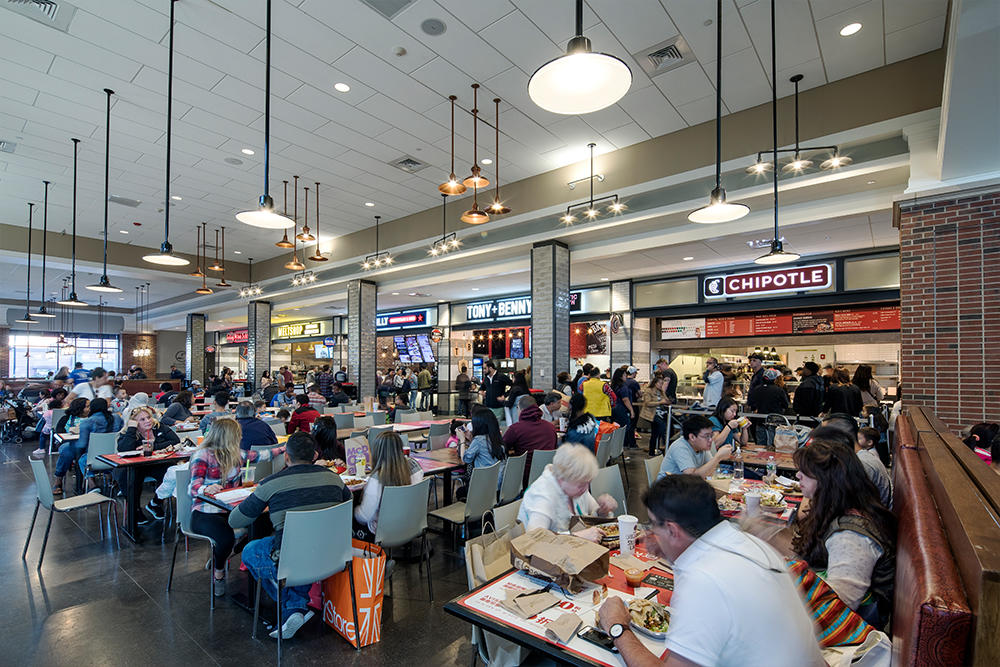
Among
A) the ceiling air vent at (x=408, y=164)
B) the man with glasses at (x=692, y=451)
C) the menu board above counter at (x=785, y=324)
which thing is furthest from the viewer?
the menu board above counter at (x=785, y=324)

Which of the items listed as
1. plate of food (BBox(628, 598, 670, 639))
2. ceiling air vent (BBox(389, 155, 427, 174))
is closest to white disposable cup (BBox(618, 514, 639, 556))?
plate of food (BBox(628, 598, 670, 639))

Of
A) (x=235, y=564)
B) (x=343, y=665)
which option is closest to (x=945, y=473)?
(x=343, y=665)

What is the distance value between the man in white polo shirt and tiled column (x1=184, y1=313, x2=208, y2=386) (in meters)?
22.0

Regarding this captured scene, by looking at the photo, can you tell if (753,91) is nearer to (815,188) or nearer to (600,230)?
(815,188)

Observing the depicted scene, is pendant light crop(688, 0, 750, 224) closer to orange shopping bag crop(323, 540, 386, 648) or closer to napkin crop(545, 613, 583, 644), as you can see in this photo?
napkin crop(545, 613, 583, 644)

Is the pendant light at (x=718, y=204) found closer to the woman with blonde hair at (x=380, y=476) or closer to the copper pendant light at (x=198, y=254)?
the woman with blonde hair at (x=380, y=476)

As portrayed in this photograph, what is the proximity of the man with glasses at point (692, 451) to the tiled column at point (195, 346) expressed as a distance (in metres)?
20.6

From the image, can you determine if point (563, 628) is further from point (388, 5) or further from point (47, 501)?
point (388, 5)

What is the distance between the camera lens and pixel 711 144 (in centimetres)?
670

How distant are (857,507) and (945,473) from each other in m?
0.44

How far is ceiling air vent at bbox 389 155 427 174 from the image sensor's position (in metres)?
7.96

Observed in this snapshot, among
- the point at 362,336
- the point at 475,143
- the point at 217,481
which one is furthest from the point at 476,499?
the point at 362,336

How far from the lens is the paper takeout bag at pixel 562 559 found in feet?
6.40

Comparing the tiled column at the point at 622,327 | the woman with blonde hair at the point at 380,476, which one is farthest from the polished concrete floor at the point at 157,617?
the tiled column at the point at 622,327
